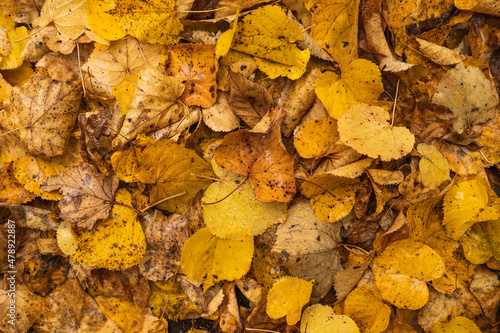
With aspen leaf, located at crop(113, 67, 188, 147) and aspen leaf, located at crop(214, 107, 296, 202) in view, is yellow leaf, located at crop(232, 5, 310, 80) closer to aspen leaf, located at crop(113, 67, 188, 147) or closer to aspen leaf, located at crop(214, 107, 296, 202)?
aspen leaf, located at crop(214, 107, 296, 202)

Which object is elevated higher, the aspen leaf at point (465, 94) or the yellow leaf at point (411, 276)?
the aspen leaf at point (465, 94)

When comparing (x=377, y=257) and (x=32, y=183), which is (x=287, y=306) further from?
(x=32, y=183)

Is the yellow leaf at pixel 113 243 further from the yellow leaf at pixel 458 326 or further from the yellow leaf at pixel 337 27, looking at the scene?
the yellow leaf at pixel 458 326

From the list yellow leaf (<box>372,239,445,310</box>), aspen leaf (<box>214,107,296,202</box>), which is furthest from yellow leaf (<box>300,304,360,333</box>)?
aspen leaf (<box>214,107,296,202</box>)

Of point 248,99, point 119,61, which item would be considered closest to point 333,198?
point 248,99

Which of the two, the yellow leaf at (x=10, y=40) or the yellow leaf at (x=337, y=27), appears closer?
the yellow leaf at (x=337, y=27)

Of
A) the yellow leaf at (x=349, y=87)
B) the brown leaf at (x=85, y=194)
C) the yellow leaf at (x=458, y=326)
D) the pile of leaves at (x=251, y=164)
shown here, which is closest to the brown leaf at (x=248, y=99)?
the pile of leaves at (x=251, y=164)

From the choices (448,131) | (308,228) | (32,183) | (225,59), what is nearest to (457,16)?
(448,131)

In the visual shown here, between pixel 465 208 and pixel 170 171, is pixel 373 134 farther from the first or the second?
pixel 170 171
